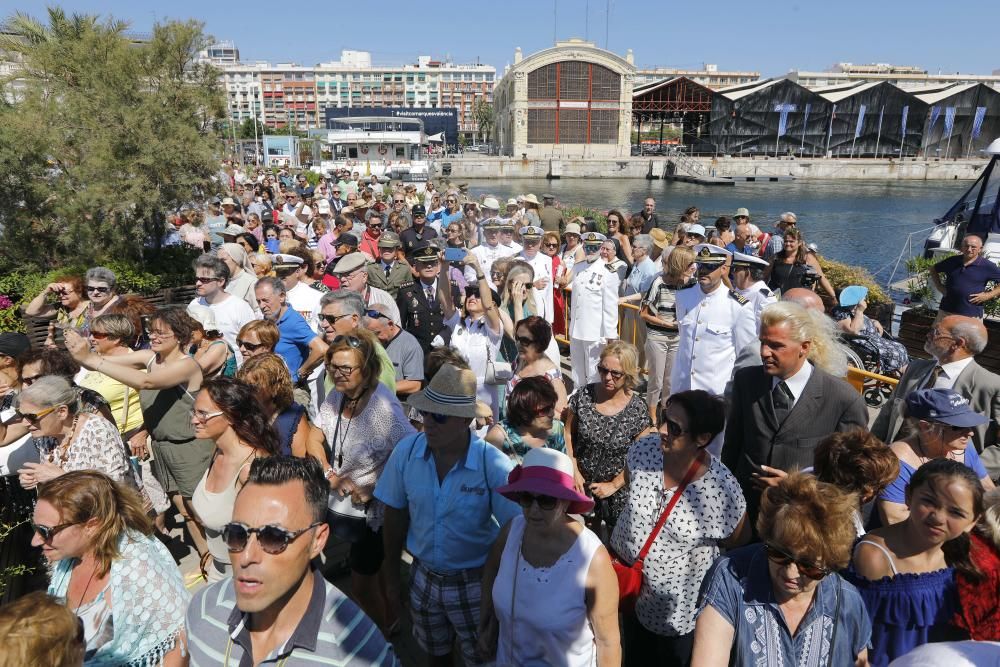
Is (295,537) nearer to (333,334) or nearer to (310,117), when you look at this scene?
(333,334)

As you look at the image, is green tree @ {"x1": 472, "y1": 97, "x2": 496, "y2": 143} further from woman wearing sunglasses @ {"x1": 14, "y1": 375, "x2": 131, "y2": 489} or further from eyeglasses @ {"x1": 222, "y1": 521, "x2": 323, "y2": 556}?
eyeglasses @ {"x1": 222, "y1": 521, "x2": 323, "y2": 556}

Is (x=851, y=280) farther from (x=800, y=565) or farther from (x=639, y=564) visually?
(x=800, y=565)

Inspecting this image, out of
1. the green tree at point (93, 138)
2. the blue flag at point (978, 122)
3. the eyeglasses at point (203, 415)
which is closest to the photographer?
the eyeglasses at point (203, 415)

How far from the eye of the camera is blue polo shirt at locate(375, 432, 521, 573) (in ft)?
8.36

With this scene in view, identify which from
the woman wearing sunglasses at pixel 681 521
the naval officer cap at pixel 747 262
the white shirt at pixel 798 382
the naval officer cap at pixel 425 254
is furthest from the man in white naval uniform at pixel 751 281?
the naval officer cap at pixel 425 254

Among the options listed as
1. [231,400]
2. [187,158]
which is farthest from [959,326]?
[187,158]

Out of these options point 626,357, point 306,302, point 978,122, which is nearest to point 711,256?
point 626,357

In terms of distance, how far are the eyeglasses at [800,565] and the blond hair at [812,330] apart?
139 centimetres

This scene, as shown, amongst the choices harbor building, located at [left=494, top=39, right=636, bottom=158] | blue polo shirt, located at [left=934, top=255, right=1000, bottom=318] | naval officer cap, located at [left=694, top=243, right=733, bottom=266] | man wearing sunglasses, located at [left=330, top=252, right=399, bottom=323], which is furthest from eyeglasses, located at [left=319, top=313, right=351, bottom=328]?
→ harbor building, located at [left=494, top=39, right=636, bottom=158]

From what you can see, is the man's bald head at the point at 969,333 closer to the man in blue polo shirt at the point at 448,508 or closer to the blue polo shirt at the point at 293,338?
the man in blue polo shirt at the point at 448,508

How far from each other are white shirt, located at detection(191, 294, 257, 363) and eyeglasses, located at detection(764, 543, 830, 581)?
4.21 meters

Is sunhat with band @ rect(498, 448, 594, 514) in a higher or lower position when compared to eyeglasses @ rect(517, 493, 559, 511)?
higher

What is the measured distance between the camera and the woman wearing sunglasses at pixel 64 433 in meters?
2.99

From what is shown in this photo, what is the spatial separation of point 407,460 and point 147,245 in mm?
9064
